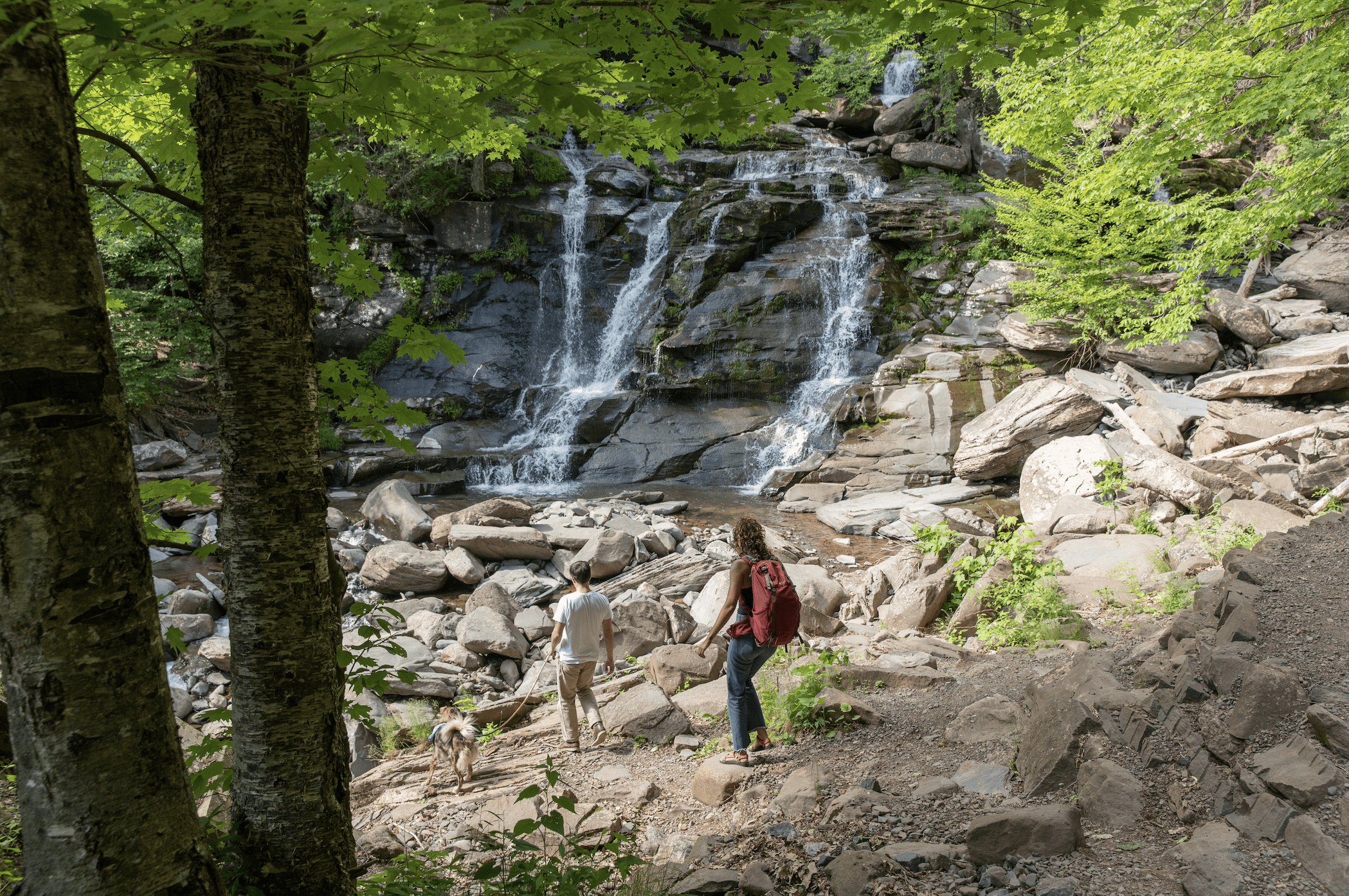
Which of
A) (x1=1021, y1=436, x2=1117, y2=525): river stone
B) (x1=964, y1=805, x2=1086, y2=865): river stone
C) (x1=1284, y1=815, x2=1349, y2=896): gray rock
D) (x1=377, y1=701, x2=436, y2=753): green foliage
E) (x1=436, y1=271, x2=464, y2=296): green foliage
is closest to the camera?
(x1=1284, y1=815, x2=1349, y2=896): gray rock

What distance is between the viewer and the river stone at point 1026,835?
117 inches

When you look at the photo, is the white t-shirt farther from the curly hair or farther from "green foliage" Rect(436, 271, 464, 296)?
"green foliage" Rect(436, 271, 464, 296)

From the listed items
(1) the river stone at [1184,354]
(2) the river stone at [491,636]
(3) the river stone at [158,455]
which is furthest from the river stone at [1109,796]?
(3) the river stone at [158,455]

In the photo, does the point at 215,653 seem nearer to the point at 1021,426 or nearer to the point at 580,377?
the point at 1021,426

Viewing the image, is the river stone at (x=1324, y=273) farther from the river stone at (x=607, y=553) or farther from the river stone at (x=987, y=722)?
the river stone at (x=987, y=722)

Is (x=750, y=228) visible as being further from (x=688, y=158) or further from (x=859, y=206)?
(x=688, y=158)

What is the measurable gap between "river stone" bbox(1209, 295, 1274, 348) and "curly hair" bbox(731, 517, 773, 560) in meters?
13.2

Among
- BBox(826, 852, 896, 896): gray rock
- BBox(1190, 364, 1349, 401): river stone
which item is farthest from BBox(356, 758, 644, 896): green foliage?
BBox(1190, 364, 1349, 401): river stone

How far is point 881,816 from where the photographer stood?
3.47 meters

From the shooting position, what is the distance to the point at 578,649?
5402 mm

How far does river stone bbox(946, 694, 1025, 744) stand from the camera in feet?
13.5

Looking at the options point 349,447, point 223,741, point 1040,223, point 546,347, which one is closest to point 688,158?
point 546,347

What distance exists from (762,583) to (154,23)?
385 cm

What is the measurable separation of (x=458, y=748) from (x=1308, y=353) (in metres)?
14.8
